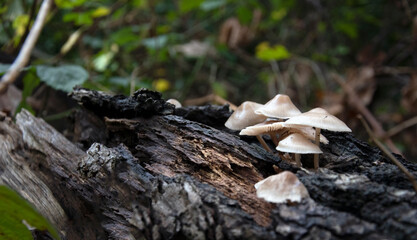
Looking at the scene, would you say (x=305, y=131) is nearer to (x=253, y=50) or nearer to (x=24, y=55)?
(x=24, y=55)

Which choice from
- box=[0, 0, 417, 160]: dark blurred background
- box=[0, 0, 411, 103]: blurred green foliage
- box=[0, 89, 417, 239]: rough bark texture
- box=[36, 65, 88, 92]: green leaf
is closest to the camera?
box=[0, 89, 417, 239]: rough bark texture

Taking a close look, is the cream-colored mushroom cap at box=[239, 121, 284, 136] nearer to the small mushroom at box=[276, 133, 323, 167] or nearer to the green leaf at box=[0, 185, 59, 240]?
the small mushroom at box=[276, 133, 323, 167]

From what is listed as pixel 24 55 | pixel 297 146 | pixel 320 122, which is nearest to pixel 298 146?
pixel 297 146

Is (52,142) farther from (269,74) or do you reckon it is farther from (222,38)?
(269,74)

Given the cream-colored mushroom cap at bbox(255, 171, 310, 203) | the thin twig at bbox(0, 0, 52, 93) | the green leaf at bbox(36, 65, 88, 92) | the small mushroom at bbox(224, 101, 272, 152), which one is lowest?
the cream-colored mushroom cap at bbox(255, 171, 310, 203)

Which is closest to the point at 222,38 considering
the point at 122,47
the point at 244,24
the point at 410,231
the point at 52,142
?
the point at 244,24

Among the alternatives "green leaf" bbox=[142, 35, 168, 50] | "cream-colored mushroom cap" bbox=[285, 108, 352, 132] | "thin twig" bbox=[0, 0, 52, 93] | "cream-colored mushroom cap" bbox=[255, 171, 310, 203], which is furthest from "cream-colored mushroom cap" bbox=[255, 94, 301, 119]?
"green leaf" bbox=[142, 35, 168, 50]

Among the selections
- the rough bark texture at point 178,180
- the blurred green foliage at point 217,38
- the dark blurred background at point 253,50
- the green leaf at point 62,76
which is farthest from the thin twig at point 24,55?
the blurred green foliage at point 217,38
